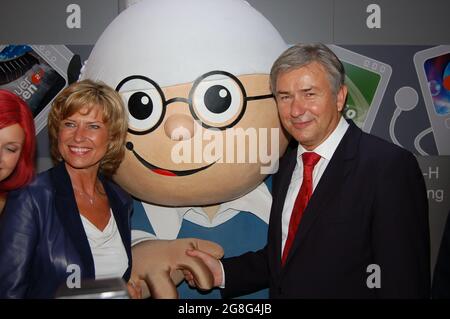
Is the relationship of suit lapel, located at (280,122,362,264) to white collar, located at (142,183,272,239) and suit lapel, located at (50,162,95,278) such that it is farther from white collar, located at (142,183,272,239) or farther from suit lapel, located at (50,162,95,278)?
suit lapel, located at (50,162,95,278)

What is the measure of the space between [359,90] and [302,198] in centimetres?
76

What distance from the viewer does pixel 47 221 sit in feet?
4.66

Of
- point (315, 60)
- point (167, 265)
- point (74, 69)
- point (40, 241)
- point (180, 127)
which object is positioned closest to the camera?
point (40, 241)

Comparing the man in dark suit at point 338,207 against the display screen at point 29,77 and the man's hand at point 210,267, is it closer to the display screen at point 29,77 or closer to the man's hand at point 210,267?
the man's hand at point 210,267

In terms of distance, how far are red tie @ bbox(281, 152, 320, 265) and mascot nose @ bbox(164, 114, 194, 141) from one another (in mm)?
414

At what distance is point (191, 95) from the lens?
1650 mm

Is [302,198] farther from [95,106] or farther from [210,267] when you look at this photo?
[95,106]

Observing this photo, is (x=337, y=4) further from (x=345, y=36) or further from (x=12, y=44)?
(x=12, y=44)

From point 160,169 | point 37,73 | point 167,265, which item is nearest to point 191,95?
point 160,169

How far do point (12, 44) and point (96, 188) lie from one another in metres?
0.89

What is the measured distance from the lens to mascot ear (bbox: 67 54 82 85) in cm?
204

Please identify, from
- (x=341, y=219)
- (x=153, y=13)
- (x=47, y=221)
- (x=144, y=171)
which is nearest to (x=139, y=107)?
(x=144, y=171)

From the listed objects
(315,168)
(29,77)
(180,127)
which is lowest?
(315,168)

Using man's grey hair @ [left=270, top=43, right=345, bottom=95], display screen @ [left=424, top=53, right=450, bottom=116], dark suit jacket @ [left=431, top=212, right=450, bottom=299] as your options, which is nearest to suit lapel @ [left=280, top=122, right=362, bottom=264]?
man's grey hair @ [left=270, top=43, right=345, bottom=95]
